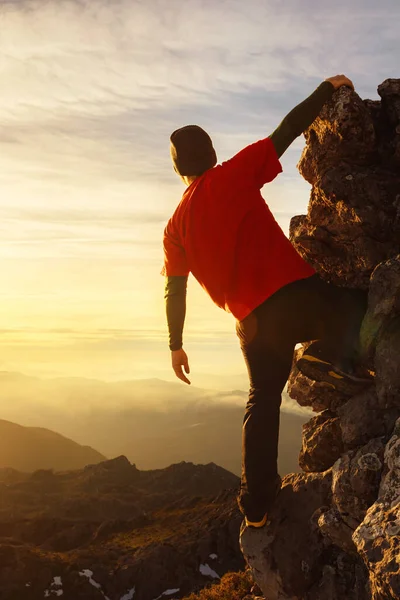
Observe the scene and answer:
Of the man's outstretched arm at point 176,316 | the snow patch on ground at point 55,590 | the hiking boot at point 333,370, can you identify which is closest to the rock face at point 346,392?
the hiking boot at point 333,370

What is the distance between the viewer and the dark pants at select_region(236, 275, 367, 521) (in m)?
7.49

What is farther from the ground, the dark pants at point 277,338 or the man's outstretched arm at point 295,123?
the man's outstretched arm at point 295,123

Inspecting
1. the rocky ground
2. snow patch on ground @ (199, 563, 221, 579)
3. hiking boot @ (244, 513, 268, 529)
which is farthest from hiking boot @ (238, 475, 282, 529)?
snow patch on ground @ (199, 563, 221, 579)

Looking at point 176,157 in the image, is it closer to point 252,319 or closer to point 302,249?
point 252,319

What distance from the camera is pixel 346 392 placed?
859 centimetres

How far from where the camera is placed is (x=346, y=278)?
938 centimetres

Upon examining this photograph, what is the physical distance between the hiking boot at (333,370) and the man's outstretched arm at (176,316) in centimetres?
194

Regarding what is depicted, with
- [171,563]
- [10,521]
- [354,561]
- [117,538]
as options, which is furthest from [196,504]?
[354,561]

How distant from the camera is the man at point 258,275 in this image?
7406mm

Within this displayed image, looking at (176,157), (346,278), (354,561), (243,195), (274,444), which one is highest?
(176,157)

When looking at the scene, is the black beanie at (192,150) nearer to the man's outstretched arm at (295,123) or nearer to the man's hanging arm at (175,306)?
the man's outstretched arm at (295,123)

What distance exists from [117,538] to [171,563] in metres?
21.9

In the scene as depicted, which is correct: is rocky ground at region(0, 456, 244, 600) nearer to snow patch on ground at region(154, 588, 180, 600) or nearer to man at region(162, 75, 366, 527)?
snow patch on ground at region(154, 588, 180, 600)

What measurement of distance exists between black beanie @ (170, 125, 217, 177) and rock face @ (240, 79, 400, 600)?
2336 millimetres
